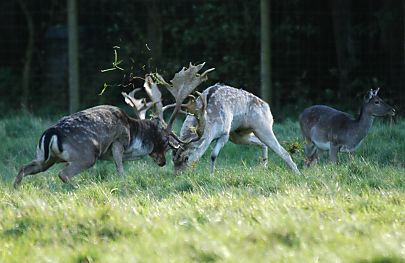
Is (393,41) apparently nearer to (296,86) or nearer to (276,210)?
(296,86)

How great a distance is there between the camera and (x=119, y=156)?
10.8 metres

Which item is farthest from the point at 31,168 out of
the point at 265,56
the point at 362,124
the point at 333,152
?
the point at 265,56

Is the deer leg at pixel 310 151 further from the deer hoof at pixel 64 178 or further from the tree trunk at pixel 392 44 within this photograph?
the tree trunk at pixel 392 44

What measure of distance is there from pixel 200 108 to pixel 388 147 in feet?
8.37

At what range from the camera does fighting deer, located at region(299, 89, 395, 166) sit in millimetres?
12227

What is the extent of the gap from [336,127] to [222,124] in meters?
2.09

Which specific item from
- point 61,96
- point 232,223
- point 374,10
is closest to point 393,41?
point 374,10

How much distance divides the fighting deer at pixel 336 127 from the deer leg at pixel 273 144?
2.76 feet

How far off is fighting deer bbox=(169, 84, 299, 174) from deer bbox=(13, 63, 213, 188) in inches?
7.8

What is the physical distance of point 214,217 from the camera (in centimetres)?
740

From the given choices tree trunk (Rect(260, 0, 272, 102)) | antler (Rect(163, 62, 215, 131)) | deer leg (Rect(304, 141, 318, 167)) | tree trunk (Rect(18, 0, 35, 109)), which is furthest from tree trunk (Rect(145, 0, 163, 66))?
antler (Rect(163, 62, 215, 131))

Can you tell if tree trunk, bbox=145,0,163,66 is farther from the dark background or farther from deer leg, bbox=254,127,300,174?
deer leg, bbox=254,127,300,174

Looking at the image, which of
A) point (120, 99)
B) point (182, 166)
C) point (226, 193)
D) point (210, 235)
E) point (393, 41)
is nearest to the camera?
point (210, 235)

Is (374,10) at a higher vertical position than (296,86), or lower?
higher
